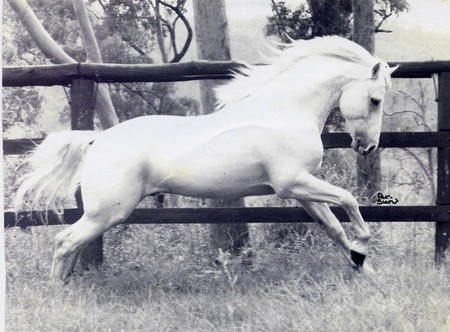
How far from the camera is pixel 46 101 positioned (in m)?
4.06

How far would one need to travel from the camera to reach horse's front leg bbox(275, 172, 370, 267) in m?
3.50

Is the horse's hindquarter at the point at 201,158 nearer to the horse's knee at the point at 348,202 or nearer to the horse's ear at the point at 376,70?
the horse's knee at the point at 348,202

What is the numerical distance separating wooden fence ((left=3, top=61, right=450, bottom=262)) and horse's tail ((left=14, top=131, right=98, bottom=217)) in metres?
0.25

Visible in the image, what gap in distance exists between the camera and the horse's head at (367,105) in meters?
3.57

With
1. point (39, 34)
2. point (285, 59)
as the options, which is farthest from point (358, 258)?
point (39, 34)

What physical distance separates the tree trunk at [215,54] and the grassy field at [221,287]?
0.09 m

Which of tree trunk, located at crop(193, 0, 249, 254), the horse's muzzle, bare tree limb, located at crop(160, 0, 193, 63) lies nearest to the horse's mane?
tree trunk, located at crop(193, 0, 249, 254)

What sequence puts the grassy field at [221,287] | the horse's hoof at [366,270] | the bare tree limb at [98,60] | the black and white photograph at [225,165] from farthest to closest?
the bare tree limb at [98,60], the horse's hoof at [366,270], the black and white photograph at [225,165], the grassy field at [221,287]

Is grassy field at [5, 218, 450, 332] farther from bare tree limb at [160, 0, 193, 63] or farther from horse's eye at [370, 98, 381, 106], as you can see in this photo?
bare tree limb at [160, 0, 193, 63]

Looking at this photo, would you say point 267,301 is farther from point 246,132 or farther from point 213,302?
point 246,132

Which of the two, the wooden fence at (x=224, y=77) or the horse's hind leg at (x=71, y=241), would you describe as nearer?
the horse's hind leg at (x=71, y=241)

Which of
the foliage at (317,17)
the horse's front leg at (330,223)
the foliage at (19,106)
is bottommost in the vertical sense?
the horse's front leg at (330,223)

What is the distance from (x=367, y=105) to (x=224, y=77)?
2.96ft

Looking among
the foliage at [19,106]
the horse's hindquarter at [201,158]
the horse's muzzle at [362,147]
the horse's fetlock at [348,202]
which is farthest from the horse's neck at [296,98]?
the foliage at [19,106]
